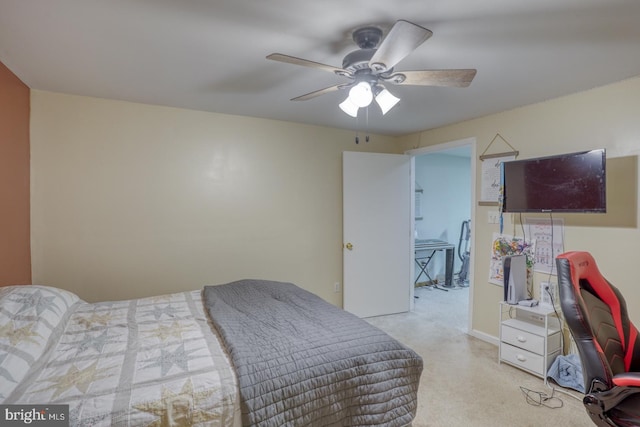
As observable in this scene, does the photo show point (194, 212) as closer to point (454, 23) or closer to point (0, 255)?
point (0, 255)

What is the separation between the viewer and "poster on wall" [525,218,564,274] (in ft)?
8.85

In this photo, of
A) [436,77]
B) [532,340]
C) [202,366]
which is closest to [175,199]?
[202,366]

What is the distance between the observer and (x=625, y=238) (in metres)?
2.32

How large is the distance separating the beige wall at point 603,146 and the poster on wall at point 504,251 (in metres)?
0.07

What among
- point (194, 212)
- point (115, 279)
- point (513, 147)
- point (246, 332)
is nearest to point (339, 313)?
point (246, 332)

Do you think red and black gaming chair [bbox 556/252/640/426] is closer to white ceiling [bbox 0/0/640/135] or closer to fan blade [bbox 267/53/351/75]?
white ceiling [bbox 0/0/640/135]

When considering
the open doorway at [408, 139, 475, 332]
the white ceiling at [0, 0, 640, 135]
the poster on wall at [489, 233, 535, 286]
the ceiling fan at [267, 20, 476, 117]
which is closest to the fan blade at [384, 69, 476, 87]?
the ceiling fan at [267, 20, 476, 117]

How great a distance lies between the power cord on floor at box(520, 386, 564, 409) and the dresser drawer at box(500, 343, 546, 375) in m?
0.18

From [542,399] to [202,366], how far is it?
233 cm

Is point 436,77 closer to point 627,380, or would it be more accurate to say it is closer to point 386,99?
point 386,99

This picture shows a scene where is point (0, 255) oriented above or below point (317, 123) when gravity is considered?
below

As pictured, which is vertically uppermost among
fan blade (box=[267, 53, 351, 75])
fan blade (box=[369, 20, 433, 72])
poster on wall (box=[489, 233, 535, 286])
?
fan blade (box=[267, 53, 351, 75])

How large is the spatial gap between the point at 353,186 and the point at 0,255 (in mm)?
3040

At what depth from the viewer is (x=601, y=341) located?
152 centimetres
